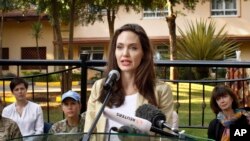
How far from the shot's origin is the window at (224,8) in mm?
29047

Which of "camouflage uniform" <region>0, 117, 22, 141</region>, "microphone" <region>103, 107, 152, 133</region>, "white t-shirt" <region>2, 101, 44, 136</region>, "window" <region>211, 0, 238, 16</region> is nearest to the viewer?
"microphone" <region>103, 107, 152, 133</region>

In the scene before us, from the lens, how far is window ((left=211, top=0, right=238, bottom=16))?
95.3 ft

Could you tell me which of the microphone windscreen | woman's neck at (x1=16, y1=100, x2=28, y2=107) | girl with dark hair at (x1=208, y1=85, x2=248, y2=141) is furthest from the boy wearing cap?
the microphone windscreen

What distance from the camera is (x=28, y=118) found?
4578mm

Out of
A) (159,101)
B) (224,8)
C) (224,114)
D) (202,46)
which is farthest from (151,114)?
(224,8)

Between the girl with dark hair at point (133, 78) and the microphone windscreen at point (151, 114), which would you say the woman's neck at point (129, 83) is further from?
the microphone windscreen at point (151, 114)

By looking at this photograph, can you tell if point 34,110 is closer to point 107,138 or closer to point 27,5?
point 107,138

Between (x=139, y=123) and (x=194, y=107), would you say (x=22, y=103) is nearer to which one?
(x=139, y=123)

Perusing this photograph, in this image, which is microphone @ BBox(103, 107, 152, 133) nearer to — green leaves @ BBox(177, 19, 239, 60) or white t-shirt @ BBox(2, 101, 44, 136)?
white t-shirt @ BBox(2, 101, 44, 136)

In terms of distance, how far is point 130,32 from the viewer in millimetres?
2719

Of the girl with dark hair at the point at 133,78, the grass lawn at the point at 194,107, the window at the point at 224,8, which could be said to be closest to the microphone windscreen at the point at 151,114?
the girl with dark hair at the point at 133,78

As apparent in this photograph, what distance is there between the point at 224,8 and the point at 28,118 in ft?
85.2

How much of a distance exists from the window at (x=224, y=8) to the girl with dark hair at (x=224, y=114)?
82.8 ft

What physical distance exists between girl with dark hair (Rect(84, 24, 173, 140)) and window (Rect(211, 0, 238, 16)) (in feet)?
88.1
